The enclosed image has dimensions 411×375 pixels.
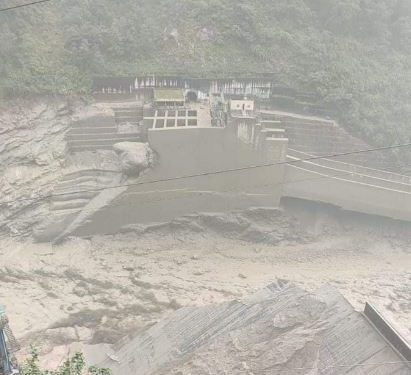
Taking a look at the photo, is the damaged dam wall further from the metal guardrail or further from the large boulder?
the metal guardrail

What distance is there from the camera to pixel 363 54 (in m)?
26.1

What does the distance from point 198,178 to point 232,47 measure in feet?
28.2

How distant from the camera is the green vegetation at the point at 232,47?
22.1 m

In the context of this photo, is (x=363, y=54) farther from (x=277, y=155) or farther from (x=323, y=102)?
(x=277, y=155)

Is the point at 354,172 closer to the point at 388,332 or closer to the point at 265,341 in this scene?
the point at 388,332

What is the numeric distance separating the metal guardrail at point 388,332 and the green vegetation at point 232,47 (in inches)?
479

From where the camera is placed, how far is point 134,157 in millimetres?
18844

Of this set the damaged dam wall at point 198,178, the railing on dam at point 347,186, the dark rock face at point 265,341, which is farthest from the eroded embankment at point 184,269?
the dark rock face at point 265,341

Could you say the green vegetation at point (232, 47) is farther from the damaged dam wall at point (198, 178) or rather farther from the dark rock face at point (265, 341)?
the dark rock face at point (265, 341)

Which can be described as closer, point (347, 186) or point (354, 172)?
point (347, 186)

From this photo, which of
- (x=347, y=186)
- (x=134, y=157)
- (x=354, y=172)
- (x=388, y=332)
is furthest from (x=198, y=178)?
(x=388, y=332)

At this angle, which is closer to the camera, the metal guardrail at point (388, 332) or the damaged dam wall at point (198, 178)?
the metal guardrail at point (388, 332)

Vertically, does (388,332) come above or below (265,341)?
above

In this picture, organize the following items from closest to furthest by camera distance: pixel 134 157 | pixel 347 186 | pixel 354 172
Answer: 1. pixel 134 157
2. pixel 347 186
3. pixel 354 172
